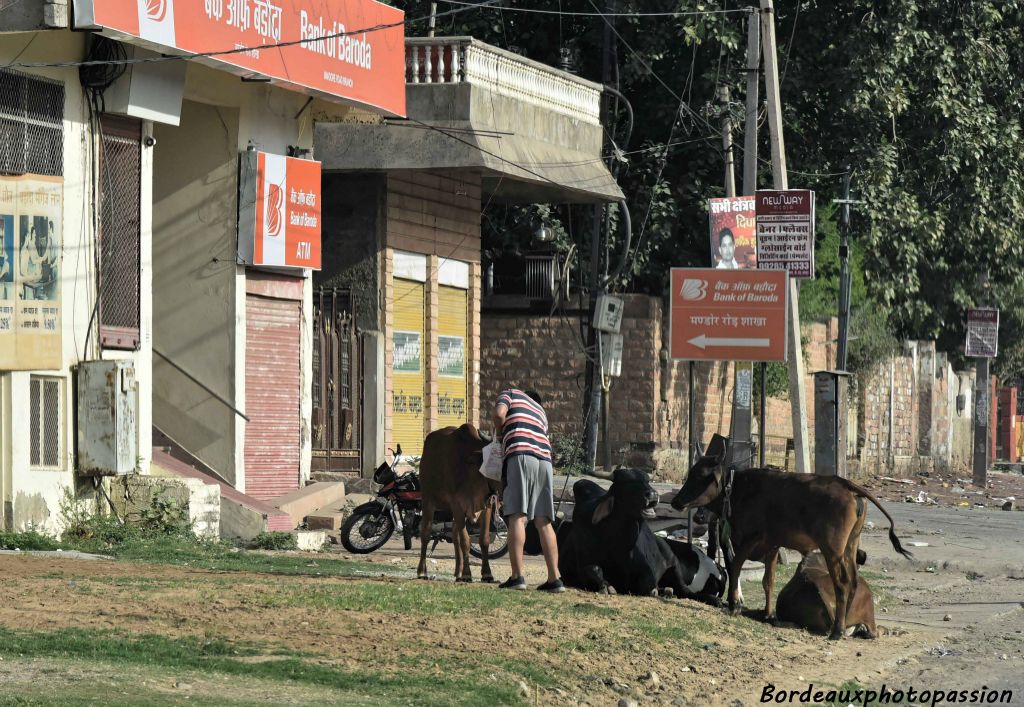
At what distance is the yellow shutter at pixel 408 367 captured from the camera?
25188 mm

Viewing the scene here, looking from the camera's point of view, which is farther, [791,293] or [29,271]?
[791,293]

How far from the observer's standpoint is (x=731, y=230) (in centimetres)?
2264

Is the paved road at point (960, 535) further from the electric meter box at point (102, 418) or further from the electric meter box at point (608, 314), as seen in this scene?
the electric meter box at point (102, 418)

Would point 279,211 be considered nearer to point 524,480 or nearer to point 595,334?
point 524,480

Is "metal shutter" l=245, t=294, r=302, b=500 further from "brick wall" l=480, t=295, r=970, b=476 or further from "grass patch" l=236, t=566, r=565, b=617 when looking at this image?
"brick wall" l=480, t=295, r=970, b=476

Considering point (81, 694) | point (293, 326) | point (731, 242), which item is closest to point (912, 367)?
point (731, 242)

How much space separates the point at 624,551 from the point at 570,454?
17206mm

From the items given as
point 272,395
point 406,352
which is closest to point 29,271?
point 272,395

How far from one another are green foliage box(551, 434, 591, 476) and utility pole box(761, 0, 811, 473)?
29.5 feet

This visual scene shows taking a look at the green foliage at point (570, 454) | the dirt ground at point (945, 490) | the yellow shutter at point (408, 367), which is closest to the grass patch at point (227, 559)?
the yellow shutter at point (408, 367)

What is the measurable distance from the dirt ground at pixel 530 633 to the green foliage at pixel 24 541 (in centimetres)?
144

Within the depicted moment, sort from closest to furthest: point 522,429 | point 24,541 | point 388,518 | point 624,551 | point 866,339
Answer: point 522,429
point 624,551
point 24,541
point 388,518
point 866,339

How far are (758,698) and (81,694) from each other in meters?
4.20

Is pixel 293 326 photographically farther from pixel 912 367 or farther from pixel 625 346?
pixel 912 367
